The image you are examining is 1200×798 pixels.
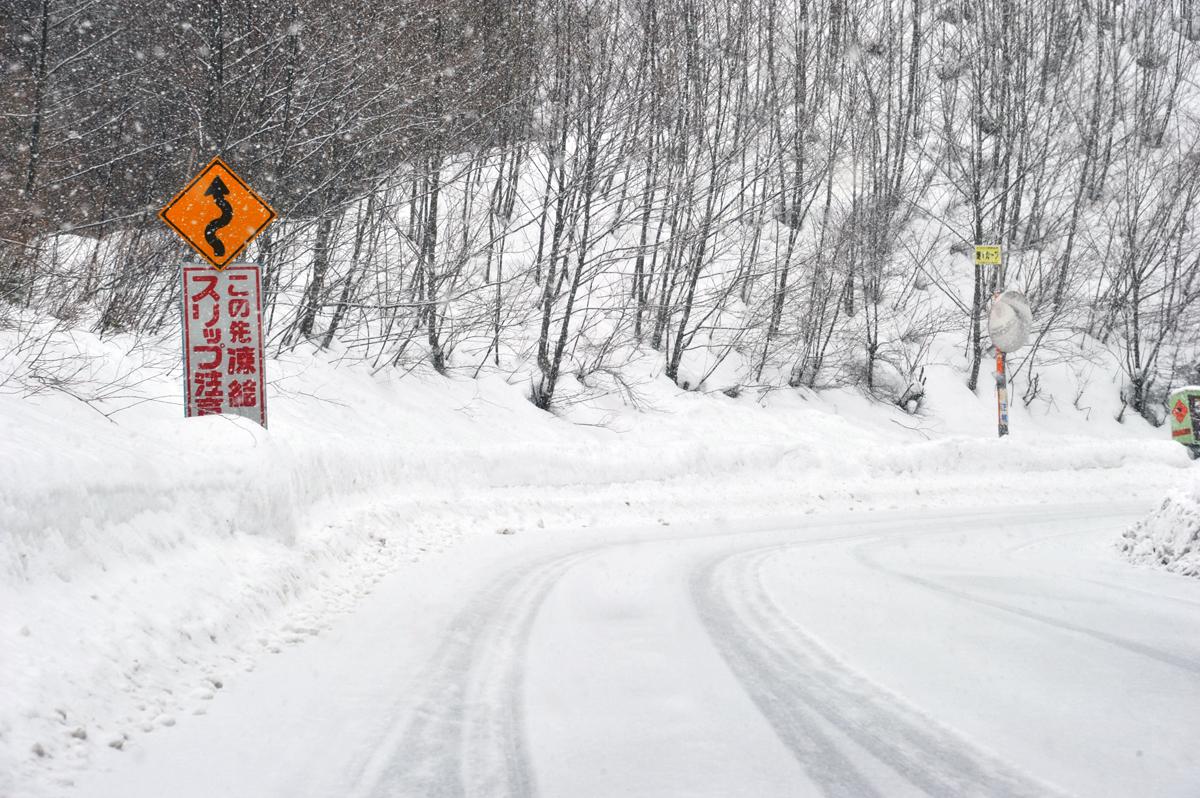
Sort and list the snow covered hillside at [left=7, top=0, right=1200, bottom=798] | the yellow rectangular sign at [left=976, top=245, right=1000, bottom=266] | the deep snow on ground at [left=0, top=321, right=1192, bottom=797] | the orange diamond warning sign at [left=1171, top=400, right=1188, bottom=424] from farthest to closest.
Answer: the orange diamond warning sign at [left=1171, top=400, right=1188, bottom=424] < the yellow rectangular sign at [left=976, top=245, right=1000, bottom=266] < the deep snow on ground at [left=0, top=321, right=1192, bottom=797] < the snow covered hillside at [left=7, top=0, right=1200, bottom=798]

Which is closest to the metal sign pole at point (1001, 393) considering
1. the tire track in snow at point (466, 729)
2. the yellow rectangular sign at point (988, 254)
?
the yellow rectangular sign at point (988, 254)

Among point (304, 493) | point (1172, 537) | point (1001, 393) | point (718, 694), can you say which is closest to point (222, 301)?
point (304, 493)

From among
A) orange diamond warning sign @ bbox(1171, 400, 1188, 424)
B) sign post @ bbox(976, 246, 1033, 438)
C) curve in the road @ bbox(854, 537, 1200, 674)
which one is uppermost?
sign post @ bbox(976, 246, 1033, 438)

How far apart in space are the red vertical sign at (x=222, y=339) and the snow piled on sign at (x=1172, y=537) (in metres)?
9.11

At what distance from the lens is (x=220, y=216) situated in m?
8.91

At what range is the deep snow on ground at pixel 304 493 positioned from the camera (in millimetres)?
4465

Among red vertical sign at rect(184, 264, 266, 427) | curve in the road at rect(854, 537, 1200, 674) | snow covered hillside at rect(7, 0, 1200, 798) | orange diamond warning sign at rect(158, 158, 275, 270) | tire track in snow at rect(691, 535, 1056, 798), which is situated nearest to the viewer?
tire track in snow at rect(691, 535, 1056, 798)

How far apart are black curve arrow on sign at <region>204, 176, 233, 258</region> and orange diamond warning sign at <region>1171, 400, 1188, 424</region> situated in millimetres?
20564

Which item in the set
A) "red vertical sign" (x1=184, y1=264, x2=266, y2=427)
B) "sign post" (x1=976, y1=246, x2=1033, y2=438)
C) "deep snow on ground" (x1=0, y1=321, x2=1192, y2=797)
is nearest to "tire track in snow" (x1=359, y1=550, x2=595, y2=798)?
"deep snow on ground" (x1=0, y1=321, x2=1192, y2=797)

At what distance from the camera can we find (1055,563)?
9023mm

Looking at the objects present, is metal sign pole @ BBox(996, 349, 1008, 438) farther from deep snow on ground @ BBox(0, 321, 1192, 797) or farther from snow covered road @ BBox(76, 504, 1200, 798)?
snow covered road @ BBox(76, 504, 1200, 798)

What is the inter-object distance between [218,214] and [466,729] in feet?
22.1

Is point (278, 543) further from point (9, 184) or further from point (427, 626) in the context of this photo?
point (9, 184)

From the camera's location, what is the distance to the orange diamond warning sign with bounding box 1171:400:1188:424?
20.4 meters
